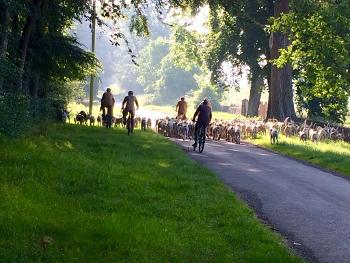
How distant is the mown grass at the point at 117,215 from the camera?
259 inches

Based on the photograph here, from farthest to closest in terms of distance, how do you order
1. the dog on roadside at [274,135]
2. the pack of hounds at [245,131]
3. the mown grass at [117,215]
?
the pack of hounds at [245,131], the dog on roadside at [274,135], the mown grass at [117,215]

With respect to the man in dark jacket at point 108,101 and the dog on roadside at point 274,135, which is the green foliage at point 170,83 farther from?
the dog on roadside at point 274,135

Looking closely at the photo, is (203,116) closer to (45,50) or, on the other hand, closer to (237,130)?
(237,130)

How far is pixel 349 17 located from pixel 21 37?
1388 cm

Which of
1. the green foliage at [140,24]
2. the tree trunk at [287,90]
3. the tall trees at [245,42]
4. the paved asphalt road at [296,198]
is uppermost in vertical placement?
the tall trees at [245,42]

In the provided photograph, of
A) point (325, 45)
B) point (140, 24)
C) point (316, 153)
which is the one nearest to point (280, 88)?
point (325, 45)

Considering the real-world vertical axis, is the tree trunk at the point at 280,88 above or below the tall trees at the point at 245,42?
below

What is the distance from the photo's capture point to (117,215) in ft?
26.8

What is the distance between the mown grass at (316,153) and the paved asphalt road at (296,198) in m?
1.06

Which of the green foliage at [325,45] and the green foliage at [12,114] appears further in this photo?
the green foliage at [325,45]

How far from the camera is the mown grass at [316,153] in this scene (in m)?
18.6

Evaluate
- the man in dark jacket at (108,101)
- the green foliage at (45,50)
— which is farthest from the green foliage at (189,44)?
the green foliage at (45,50)

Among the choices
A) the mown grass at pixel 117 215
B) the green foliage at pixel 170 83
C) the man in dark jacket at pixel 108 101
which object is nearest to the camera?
the mown grass at pixel 117 215

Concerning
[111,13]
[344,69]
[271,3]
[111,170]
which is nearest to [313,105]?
Result: [271,3]
